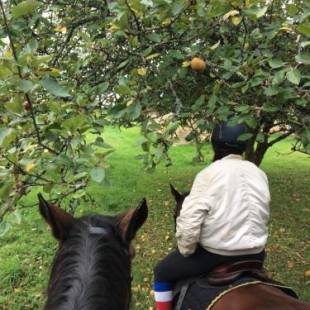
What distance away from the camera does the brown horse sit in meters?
3.25

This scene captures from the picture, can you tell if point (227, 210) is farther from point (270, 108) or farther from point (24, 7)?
point (24, 7)

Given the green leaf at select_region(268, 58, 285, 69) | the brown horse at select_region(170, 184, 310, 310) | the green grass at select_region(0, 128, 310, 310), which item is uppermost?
the green leaf at select_region(268, 58, 285, 69)

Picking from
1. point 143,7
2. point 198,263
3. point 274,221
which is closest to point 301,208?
point 274,221

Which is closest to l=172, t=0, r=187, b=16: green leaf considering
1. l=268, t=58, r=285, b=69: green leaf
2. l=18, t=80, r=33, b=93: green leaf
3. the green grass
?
l=268, t=58, r=285, b=69: green leaf

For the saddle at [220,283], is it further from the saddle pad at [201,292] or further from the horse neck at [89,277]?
the horse neck at [89,277]

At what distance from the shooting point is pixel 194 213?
386cm

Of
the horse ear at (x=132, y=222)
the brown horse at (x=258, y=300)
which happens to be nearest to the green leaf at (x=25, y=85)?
the horse ear at (x=132, y=222)

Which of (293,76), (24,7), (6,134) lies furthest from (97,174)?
(293,76)

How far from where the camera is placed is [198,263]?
13.3 ft

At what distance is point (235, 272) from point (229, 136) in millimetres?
1007

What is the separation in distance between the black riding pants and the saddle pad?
8cm

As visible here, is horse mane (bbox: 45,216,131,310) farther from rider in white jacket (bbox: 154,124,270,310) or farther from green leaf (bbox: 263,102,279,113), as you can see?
rider in white jacket (bbox: 154,124,270,310)

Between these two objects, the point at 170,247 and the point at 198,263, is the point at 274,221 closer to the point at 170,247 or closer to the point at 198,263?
the point at 170,247

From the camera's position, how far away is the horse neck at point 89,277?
74.5 inches
